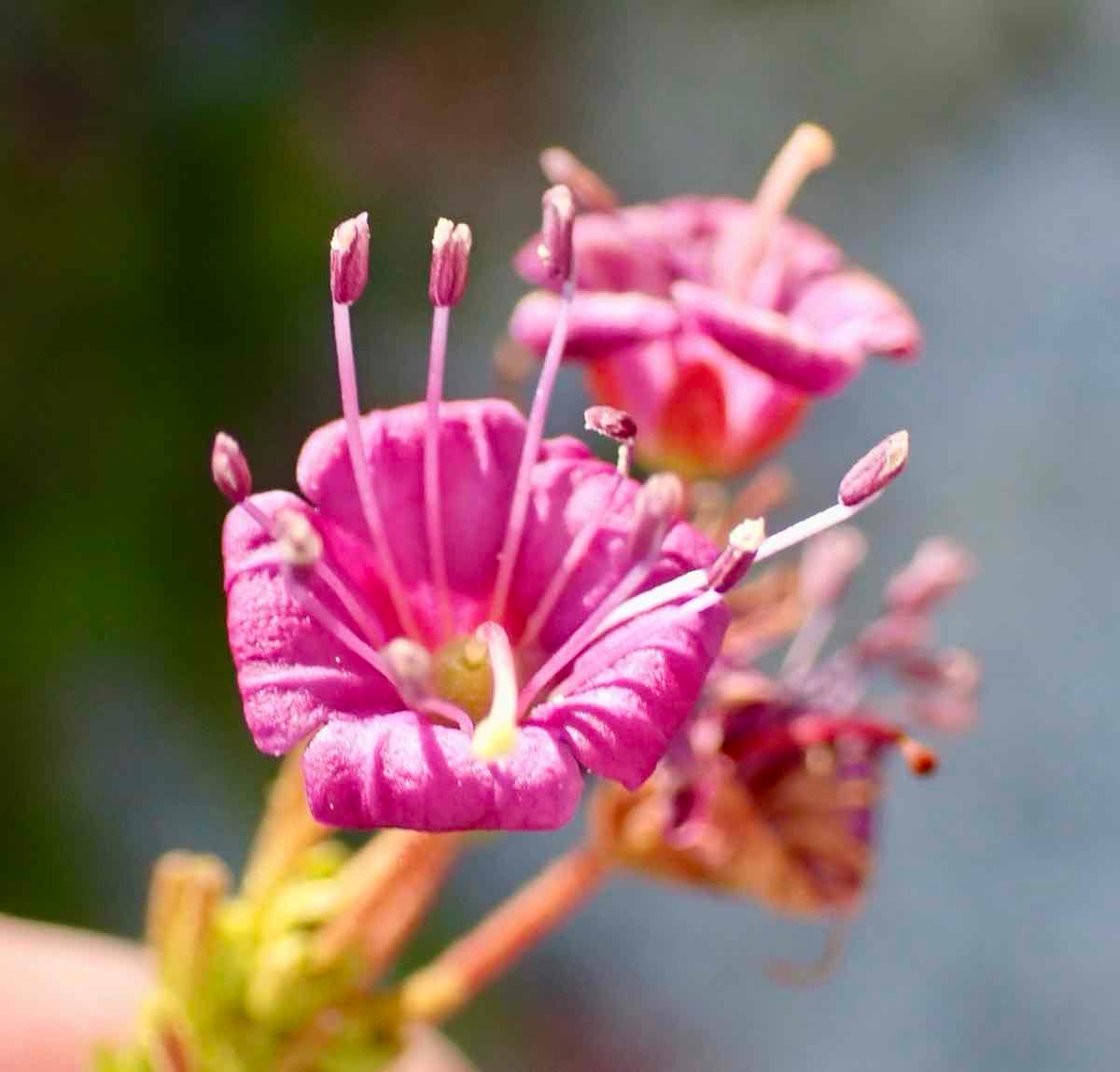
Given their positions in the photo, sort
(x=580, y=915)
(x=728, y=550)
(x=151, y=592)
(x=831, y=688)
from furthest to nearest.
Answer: (x=580, y=915) < (x=151, y=592) < (x=831, y=688) < (x=728, y=550)

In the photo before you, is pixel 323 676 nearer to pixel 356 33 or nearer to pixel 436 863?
pixel 436 863

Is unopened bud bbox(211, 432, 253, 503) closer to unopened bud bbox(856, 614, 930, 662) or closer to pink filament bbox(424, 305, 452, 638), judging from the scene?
pink filament bbox(424, 305, 452, 638)

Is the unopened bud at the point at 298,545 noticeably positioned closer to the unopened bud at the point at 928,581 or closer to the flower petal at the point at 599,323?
the flower petal at the point at 599,323

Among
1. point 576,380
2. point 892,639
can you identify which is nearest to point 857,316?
point 892,639

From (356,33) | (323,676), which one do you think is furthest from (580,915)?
(323,676)

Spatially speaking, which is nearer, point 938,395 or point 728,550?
point 728,550

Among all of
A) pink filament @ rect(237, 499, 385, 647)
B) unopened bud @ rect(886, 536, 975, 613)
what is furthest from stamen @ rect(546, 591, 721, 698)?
unopened bud @ rect(886, 536, 975, 613)
